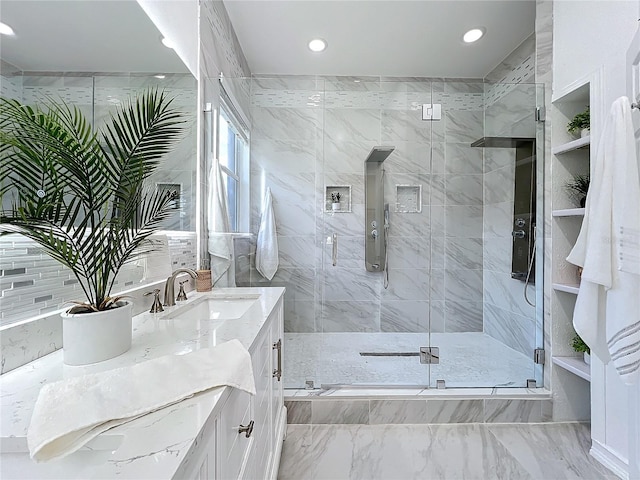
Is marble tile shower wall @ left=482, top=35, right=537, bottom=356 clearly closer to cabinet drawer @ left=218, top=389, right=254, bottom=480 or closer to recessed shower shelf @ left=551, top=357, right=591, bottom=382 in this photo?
recessed shower shelf @ left=551, top=357, right=591, bottom=382

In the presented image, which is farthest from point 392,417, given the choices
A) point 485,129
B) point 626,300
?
point 485,129

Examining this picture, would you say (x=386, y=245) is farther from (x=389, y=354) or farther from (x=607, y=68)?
(x=607, y=68)

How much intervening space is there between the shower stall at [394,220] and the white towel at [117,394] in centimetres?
169

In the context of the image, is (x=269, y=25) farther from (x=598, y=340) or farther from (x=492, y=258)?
(x=598, y=340)

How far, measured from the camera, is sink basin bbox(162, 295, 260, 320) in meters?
1.38

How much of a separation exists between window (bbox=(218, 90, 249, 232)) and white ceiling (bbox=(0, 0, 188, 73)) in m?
0.78

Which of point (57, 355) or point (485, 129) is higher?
point (485, 129)

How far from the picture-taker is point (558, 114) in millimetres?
1903

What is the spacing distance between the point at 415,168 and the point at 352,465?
204 cm

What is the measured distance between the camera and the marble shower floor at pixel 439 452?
1.47 meters

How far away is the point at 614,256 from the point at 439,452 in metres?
1.23

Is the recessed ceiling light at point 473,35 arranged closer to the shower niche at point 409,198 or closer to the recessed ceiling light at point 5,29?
the shower niche at point 409,198

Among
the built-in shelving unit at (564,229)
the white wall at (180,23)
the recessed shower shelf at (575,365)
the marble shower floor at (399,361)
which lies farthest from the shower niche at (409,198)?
the white wall at (180,23)

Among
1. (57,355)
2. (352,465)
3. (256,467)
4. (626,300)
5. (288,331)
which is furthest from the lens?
(288,331)
